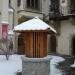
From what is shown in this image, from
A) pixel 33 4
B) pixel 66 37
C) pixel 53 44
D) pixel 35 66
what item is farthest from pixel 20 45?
pixel 35 66

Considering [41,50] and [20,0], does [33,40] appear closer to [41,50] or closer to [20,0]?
[41,50]

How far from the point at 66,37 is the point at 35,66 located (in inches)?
547

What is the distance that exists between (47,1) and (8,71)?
65.9 feet

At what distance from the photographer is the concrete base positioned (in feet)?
44.6

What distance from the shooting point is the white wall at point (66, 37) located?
2653 centimetres

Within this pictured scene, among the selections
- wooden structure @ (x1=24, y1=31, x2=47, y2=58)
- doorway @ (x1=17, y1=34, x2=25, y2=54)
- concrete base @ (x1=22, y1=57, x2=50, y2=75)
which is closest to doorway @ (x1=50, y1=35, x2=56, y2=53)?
doorway @ (x1=17, y1=34, x2=25, y2=54)

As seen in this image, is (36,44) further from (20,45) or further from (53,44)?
(20,45)

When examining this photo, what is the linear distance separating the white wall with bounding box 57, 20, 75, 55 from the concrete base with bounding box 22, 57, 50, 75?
42.1 feet

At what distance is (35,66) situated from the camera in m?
13.6

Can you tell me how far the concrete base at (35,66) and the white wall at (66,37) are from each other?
12846mm

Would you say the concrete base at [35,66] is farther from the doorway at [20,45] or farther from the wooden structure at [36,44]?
the doorway at [20,45]

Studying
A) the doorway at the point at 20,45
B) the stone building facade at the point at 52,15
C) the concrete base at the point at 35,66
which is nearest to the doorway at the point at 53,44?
the stone building facade at the point at 52,15

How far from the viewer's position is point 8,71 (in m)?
15.4

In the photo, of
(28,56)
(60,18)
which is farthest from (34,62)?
(60,18)
